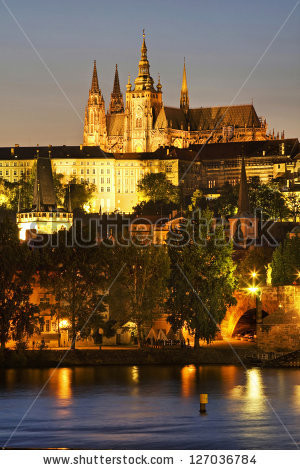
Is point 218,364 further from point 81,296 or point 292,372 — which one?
point 81,296

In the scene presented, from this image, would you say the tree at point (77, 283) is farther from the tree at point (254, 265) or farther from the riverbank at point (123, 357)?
the tree at point (254, 265)

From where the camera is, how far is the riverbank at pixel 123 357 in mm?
83938

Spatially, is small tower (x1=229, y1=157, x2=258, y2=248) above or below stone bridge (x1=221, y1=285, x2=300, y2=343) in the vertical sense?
above

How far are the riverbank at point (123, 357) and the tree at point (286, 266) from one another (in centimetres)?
1327

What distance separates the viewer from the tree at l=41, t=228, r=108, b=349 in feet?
289

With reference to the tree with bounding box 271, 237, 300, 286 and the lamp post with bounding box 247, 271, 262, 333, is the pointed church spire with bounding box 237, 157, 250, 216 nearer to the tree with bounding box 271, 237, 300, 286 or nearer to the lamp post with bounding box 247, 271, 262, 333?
the tree with bounding box 271, 237, 300, 286

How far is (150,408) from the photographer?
72312 millimetres

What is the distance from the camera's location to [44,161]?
13950 centimetres

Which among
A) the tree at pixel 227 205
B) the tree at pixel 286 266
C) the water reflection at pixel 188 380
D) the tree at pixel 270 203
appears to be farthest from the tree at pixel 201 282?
the tree at pixel 270 203

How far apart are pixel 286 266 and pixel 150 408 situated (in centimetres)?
3142

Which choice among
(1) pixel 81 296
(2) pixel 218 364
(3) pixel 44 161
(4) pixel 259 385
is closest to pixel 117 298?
(1) pixel 81 296

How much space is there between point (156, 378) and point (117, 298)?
460 inches

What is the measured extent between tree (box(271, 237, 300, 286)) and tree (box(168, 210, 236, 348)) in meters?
9.54

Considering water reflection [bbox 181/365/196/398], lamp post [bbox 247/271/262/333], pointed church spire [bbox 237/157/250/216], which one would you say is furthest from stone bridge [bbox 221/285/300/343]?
pointed church spire [bbox 237/157/250/216]
